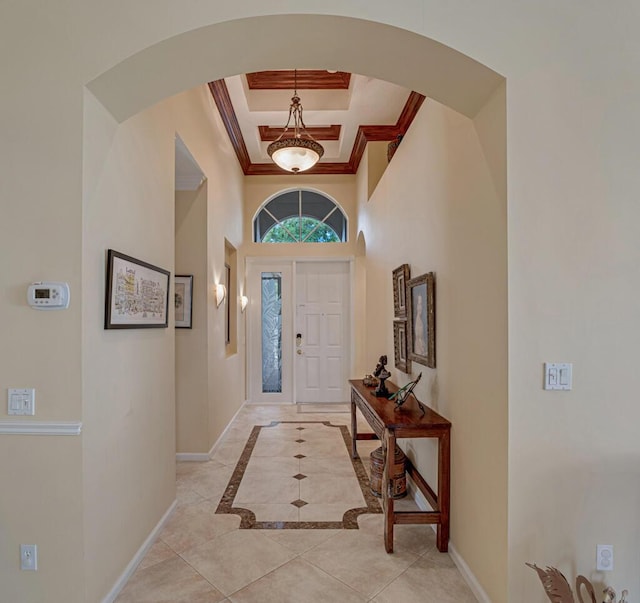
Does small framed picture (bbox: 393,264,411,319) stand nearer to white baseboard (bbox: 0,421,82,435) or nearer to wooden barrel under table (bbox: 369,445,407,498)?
wooden barrel under table (bbox: 369,445,407,498)

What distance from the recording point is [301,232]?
20.8 ft

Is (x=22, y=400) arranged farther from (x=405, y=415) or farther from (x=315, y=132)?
(x=315, y=132)

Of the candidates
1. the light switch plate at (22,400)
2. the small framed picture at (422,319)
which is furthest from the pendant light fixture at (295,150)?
the light switch plate at (22,400)

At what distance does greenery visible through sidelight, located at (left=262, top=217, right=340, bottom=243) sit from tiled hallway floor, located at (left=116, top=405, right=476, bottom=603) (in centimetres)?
350

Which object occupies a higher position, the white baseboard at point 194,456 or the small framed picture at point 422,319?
the small framed picture at point 422,319

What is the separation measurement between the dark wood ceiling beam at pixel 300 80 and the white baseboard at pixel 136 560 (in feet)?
13.4

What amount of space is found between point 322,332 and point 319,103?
3.27 meters

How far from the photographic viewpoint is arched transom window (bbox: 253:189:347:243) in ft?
20.8

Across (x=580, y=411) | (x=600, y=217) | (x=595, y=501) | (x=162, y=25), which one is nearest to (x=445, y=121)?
(x=600, y=217)

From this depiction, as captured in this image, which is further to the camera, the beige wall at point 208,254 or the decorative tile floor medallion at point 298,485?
the beige wall at point 208,254

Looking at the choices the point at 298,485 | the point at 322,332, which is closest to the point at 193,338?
the point at 298,485

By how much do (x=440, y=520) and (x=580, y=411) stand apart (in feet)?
3.64

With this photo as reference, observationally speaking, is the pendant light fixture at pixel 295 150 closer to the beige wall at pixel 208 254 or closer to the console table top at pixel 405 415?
the beige wall at pixel 208 254

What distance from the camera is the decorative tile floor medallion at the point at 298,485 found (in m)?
2.77
